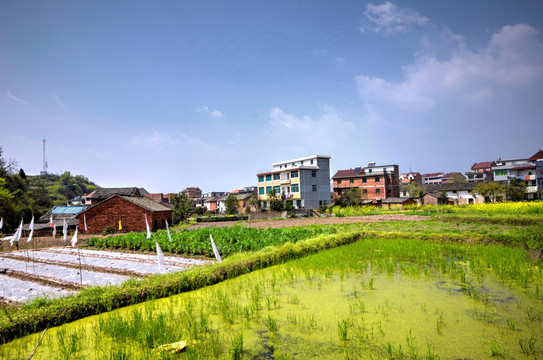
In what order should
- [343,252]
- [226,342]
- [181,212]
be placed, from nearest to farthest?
[226,342] → [343,252] → [181,212]

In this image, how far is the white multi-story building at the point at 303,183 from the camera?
164 ft

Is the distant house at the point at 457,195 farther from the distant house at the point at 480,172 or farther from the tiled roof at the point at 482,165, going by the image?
Answer: the tiled roof at the point at 482,165

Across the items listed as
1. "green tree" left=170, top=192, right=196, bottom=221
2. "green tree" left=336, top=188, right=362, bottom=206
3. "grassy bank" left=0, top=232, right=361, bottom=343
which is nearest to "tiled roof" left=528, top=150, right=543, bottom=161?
"green tree" left=336, top=188, right=362, bottom=206

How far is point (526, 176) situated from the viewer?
5038cm

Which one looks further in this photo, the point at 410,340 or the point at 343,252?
the point at 343,252

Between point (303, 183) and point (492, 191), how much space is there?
90.2 ft

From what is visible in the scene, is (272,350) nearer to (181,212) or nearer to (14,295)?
(14,295)

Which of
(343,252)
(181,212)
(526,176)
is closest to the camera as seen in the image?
(343,252)

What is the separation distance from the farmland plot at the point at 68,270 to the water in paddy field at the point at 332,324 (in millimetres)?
3203

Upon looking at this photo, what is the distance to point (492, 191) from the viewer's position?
44.7 meters

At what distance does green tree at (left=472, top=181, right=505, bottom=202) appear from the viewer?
44.5 meters

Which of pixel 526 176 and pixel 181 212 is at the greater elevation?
pixel 526 176

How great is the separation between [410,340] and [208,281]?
6073 millimetres

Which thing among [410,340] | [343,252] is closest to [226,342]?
[410,340]
